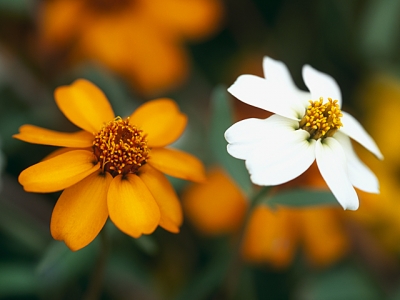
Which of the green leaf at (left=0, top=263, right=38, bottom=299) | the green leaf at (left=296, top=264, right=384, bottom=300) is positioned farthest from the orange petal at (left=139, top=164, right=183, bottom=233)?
the green leaf at (left=296, top=264, right=384, bottom=300)

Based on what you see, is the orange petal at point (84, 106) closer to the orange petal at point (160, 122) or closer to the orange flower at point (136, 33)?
the orange petal at point (160, 122)

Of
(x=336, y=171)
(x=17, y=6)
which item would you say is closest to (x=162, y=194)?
(x=336, y=171)

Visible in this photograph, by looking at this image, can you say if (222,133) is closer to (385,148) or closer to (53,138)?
(53,138)

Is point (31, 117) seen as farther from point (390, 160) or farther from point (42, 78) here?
point (390, 160)

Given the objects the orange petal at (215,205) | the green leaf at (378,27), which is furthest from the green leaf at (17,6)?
the green leaf at (378,27)

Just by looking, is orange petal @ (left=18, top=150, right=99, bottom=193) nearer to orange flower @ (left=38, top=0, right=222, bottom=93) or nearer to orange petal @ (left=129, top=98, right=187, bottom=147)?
orange petal @ (left=129, top=98, right=187, bottom=147)

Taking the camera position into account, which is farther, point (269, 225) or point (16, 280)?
point (269, 225)
